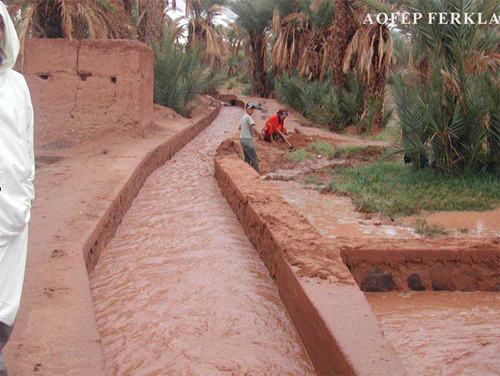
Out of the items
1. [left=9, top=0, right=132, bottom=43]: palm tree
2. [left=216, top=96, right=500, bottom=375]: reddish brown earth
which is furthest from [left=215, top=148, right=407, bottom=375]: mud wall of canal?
[left=9, top=0, right=132, bottom=43]: palm tree

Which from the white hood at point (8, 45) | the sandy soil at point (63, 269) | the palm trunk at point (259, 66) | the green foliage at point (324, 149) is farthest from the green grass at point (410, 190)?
the palm trunk at point (259, 66)

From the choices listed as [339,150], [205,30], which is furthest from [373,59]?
[205,30]

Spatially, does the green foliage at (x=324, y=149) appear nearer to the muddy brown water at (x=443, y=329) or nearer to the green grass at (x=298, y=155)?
the green grass at (x=298, y=155)

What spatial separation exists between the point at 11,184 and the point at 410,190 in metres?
5.86

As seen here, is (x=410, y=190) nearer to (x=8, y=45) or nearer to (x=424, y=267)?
(x=424, y=267)

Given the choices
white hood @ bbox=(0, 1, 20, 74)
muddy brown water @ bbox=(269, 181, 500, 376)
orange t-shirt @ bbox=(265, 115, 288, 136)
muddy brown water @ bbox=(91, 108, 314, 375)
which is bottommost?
muddy brown water @ bbox=(91, 108, 314, 375)

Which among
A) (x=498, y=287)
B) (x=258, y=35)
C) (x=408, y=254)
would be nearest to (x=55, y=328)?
(x=408, y=254)

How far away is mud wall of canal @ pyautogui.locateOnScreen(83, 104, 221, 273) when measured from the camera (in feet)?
15.1

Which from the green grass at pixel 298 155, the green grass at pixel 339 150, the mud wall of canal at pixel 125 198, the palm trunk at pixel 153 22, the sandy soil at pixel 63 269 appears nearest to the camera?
the sandy soil at pixel 63 269

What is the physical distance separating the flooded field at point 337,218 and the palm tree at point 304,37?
12297 mm

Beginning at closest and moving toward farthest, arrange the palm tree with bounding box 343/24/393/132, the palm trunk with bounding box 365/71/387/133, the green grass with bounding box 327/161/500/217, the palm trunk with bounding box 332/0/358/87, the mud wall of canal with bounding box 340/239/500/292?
1. the mud wall of canal with bounding box 340/239/500/292
2. the green grass with bounding box 327/161/500/217
3. the palm tree with bounding box 343/24/393/132
4. the palm trunk with bounding box 365/71/387/133
5. the palm trunk with bounding box 332/0/358/87

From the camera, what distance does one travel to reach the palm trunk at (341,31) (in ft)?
51.0

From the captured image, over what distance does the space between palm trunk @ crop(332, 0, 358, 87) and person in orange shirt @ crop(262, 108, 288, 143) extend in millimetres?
4839

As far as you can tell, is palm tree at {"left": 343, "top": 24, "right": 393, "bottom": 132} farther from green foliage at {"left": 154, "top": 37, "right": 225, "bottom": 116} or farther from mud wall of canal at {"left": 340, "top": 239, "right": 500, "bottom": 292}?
mud wall of canal at {"left": 340, "top": 239, "right": 500, "bottom": 292}
